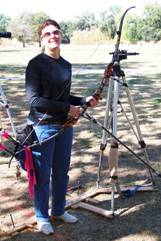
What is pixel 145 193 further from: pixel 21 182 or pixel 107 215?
pixel 21 182

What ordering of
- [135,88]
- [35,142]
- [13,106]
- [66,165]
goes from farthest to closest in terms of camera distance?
[135,88]
[13,106]
[66,165]
[35,142]

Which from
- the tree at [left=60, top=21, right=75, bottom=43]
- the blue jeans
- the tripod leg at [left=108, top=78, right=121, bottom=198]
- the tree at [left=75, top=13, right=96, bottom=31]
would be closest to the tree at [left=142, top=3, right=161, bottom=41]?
the tree at [left=75, top=13, right=96, bottom=31]

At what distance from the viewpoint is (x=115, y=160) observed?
16.2 ft

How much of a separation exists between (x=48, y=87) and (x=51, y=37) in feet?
1.40

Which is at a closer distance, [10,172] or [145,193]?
[145,193]

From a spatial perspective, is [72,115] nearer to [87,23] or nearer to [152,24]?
[87,23]

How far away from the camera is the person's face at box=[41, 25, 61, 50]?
392cm

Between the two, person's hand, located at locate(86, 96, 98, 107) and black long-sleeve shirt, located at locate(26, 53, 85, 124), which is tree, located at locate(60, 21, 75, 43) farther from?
person's hand, located at locate(86, 96, 98, 107)

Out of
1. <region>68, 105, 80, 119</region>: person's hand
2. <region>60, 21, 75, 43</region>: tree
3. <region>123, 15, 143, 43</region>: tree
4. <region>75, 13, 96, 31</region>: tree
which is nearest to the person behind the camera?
<region>68, 105, 80, 119</region>: person's hand

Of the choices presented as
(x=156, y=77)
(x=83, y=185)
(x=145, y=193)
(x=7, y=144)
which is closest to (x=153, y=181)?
(x=145, y=193)

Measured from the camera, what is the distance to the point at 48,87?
12.9 ft

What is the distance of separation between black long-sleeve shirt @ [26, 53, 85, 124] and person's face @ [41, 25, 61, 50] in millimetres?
100

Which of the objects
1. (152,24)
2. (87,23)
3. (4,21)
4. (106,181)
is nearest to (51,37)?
(106,181)

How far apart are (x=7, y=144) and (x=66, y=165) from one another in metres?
3.22
